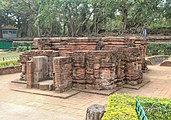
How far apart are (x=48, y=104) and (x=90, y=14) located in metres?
21.0

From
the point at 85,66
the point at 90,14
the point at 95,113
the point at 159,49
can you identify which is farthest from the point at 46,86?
the point at 90,14

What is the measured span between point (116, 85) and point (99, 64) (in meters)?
1.07

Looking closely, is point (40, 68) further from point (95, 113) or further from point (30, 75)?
point (95, 113)

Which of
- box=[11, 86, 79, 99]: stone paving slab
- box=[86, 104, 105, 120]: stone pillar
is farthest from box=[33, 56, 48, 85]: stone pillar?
box=[86, 104, 105, 120]: stone pillar

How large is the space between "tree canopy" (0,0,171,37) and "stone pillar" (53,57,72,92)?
14.9 meters

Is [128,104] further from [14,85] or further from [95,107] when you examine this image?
[14,85]

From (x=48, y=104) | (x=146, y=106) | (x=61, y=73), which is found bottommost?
(x=48, y=104)

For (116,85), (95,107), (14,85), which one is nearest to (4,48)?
(14,85)

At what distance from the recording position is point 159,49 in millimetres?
21484

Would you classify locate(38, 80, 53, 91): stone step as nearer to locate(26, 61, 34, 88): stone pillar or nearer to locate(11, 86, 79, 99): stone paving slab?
locate(11, 86, 79, 99): stone paving slab

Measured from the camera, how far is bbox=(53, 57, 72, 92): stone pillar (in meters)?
7.67

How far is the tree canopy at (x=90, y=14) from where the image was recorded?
925 inches

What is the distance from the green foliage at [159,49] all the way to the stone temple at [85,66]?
1251cm

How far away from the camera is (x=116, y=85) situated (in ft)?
27.8
